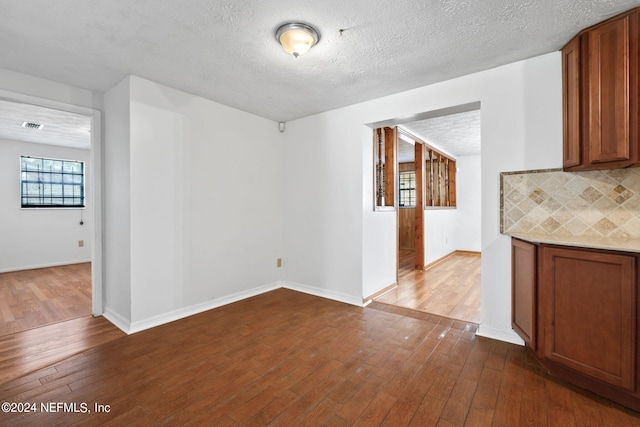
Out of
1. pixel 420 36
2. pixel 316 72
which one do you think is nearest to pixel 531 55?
pixel 420 36

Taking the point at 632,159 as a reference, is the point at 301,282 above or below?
below

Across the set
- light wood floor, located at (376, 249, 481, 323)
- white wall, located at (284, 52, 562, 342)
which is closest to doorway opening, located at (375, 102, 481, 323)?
light wood floor, located at (376, 249, 481, 323)

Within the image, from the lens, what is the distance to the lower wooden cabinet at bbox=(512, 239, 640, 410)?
1.57m

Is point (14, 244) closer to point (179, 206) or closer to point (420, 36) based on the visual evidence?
point (179, 206)

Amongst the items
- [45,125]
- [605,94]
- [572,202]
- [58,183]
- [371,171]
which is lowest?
[572,202]

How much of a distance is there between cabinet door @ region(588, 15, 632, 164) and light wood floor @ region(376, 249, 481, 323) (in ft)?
5.98

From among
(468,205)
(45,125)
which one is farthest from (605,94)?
(45,125)

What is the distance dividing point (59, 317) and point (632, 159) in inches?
201

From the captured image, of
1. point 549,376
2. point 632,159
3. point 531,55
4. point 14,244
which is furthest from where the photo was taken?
point 14,244

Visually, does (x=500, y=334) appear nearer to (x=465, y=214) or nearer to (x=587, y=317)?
(x=587, y=317)

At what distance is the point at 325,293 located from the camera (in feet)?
12.1

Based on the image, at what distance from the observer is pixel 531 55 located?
232 centimetres

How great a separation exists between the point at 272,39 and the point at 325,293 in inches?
112

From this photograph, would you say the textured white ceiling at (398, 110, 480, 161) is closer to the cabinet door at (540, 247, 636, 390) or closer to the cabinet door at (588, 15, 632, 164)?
the cabinet door at (588, 15, 632, 164)
